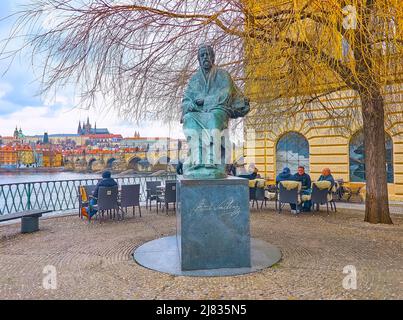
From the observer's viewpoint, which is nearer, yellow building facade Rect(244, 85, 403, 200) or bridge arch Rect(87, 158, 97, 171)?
yellow building facade Rect(244, 85, 403, 200)

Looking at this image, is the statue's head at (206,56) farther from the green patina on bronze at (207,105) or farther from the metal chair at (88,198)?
the metal chair at (88,198)

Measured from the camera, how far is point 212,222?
176 inches

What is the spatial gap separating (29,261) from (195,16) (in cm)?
507

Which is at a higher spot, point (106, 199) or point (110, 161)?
point (110, 161)

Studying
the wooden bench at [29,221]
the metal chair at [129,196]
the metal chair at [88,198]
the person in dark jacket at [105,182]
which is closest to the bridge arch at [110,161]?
the metal chair at [88,198]

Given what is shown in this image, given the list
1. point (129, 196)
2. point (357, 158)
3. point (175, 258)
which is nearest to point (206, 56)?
point (175, 258)

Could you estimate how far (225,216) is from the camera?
4.49 meters

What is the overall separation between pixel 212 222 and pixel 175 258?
1.09 meters

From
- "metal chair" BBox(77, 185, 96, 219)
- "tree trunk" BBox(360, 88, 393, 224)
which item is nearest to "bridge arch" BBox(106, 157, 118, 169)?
"metal chair" BBox(77, 185, 96, 219)

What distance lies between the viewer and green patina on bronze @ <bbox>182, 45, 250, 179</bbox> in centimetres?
497

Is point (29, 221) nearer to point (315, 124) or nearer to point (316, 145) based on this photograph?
point (315, 124)

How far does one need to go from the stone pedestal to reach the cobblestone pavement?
0.38m

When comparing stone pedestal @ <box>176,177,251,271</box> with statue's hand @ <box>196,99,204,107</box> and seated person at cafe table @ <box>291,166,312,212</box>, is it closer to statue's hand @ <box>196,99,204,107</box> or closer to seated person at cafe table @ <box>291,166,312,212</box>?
statue's hand @ <box>196,99,204,107</box>

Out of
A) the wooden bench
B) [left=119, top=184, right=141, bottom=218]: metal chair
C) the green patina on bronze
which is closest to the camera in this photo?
the green patina on bronze
